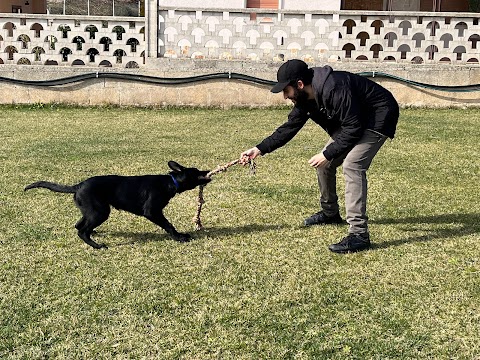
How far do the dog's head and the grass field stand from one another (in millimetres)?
534

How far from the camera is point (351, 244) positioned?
5348mm

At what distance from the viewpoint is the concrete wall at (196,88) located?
47.0ft

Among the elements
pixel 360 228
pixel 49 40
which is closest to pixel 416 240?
pixel 360 228

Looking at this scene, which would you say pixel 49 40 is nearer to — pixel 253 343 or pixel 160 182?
pixel 160 182

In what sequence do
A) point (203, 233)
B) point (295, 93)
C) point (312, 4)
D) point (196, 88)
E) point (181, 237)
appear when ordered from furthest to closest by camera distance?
point (312, 4), point (196, 88), point (203, 233), point (181, 237), point (295, 93)

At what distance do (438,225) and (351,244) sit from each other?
1339 millimetres

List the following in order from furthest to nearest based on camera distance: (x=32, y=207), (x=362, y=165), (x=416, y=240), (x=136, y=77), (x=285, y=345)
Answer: (x=136, y=77), (x=32, y=207), (x=416, y=240), (x=362, y=165), (x=285, y=345)

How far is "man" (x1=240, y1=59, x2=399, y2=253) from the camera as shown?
16.4ft

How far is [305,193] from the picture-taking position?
24.6ft

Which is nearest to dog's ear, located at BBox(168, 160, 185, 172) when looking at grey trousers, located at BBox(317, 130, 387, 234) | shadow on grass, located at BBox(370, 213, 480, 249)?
grey trousers, located at BBox(317, 130, 387, 234)

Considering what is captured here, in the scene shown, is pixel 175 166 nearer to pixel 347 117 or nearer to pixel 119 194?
pixel 119 194

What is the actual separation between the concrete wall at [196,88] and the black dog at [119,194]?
919 centimetres

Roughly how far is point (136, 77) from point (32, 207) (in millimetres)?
7984

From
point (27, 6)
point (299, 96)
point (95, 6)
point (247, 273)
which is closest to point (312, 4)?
point (27, 6)
